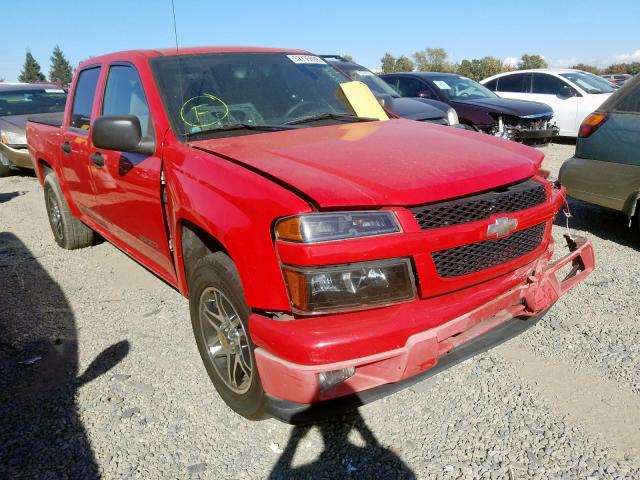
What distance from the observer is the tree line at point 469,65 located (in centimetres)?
4694

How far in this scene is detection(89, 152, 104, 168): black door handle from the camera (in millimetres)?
3514

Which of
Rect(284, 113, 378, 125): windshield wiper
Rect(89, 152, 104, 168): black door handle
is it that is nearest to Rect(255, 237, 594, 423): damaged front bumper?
Rect(284, 113, 378, 125): windshield wiper

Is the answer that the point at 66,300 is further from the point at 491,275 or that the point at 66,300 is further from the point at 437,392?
the point at 491,275

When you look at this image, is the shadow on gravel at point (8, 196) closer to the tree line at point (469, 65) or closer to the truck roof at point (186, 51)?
the truck roof at point (186, 51)

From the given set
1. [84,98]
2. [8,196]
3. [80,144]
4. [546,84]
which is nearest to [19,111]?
[8,196]

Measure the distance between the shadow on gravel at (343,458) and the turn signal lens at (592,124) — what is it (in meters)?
3.52

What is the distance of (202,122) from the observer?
2.90m

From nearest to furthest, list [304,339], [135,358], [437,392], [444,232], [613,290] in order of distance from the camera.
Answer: [304,339] < [444,232] < [437,392] < [135,358] < [613,290]

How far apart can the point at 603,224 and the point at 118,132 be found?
4.71 m

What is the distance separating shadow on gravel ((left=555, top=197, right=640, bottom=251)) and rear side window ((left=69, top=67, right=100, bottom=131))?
4486 mm

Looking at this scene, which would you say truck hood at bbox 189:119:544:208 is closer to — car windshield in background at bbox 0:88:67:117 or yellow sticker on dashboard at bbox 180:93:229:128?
yellow sticker on dashboard at bbox 180:93:229:128

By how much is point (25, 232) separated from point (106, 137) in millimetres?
3982

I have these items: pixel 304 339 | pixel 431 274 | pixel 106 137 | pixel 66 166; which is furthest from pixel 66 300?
pixel 431 274

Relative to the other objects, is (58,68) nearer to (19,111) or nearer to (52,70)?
(52,70)
